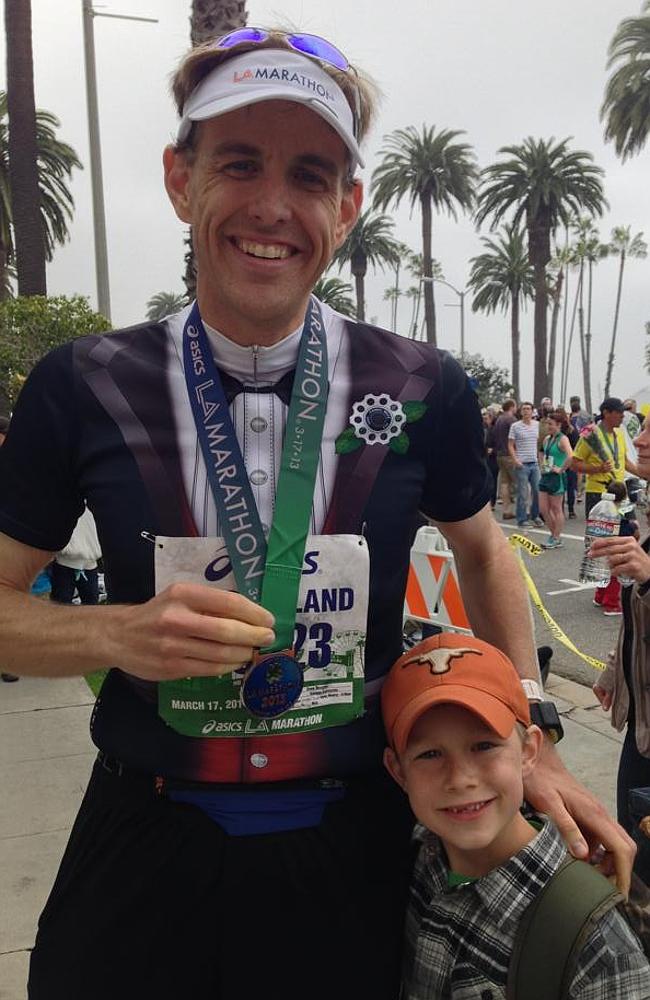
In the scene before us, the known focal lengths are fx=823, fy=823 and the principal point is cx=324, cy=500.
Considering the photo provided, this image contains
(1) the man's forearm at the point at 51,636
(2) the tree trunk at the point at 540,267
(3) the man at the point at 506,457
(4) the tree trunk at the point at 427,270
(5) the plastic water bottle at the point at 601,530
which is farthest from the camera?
(4) the tree trunk at the point at 427,270

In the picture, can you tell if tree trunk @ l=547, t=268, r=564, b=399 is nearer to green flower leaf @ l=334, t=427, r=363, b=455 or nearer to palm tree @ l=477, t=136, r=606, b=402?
palm tree @ l=477, t=136, r=606, b=402

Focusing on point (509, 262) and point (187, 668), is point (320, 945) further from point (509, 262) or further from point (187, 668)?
point (509, 262)

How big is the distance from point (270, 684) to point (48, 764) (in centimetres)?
372

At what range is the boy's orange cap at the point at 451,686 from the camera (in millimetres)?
1379

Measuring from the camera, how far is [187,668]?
1.12 m

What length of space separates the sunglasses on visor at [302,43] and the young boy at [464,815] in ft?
3.20

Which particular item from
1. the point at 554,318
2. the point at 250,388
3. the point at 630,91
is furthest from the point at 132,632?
→ the point at 554,318

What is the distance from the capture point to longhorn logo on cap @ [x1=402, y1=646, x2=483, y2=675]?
1.42 meters

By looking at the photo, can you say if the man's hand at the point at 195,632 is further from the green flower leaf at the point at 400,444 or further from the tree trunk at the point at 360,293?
the tree trunk at the point at 360,293

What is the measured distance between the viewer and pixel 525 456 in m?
13.4

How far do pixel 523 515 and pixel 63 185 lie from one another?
53.8ft

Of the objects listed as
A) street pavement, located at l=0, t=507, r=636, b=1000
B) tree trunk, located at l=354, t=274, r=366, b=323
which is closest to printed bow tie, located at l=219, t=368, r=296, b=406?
street pavement, located at l=0, t=507, r=636, b=1000

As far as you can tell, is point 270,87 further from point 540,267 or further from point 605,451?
point 540,267

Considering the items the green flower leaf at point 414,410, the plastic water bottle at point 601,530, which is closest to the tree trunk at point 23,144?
the plastic water bottle at point 601,530
